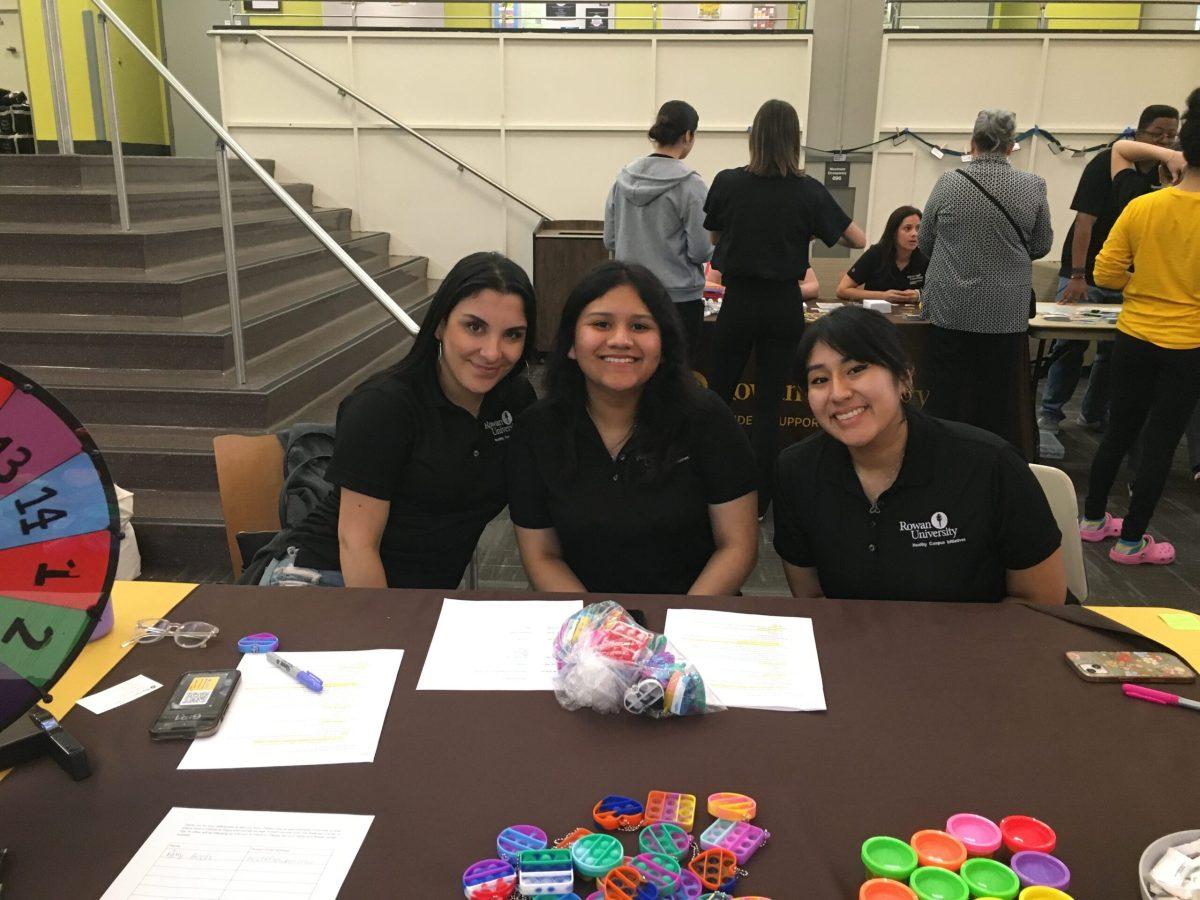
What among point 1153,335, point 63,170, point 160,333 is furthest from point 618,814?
point 63,170

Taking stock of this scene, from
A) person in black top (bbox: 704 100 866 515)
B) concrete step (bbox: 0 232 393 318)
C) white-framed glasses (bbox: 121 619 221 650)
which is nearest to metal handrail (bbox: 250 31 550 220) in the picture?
concrete step (bbox: 0 232 393 318)

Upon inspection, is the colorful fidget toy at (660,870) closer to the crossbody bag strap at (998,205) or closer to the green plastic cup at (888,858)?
Result: the green plastic cup at (888,858)

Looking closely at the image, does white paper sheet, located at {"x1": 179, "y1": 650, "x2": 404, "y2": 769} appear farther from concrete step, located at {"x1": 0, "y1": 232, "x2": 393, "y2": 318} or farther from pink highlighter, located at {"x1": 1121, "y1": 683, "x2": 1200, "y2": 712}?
concrete step, located at {"x1": 0, "y1": 232, "x2": 393, "y2": 318}

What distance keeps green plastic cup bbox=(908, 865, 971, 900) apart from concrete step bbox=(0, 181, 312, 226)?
4.17 meters

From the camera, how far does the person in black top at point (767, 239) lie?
3.17 m

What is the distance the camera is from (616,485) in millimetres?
1669

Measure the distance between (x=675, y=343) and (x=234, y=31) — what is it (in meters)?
6.05

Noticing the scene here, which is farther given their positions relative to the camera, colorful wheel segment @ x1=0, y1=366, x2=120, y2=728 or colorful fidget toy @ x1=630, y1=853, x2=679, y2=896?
colorful wheel segment @ x1=0, y1=366, x2=120, y2=728

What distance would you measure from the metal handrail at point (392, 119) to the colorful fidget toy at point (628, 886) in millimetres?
6057

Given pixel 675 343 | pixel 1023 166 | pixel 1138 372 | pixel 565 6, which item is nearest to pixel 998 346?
pixel 1138 372

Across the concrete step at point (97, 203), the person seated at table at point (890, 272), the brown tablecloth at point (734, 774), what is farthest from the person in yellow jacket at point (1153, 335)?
the concrete step at point (97, 203)

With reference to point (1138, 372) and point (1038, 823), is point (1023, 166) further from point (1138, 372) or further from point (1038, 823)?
point (1038, 823)

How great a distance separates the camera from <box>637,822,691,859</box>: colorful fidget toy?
854 millimetres

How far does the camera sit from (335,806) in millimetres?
934
